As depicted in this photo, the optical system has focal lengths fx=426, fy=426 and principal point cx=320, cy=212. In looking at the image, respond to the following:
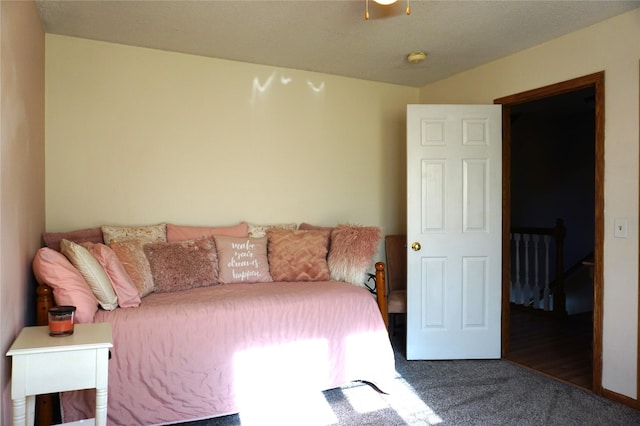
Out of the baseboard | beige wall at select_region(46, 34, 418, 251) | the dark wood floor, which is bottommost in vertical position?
the dark wood floor

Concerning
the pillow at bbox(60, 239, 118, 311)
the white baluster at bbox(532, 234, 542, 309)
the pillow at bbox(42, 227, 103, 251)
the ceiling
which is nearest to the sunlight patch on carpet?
the pillow at bbox(60, 239, 118, 311)

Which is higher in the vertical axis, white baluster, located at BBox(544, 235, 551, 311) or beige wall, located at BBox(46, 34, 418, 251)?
beige wall, located at BBox(46, 34, 418, 251)

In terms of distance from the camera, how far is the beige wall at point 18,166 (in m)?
1.68

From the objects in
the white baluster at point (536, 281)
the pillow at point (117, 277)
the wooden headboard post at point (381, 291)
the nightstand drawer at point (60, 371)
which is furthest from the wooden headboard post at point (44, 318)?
the white baluster at point (536, 281)

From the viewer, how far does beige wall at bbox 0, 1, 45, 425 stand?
1.68 meters

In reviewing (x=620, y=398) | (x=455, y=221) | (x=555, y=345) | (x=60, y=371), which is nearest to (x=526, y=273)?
(x=555, y=345)

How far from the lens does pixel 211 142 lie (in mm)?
3508

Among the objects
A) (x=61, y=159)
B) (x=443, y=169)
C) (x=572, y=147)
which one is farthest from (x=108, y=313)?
(x=572, y=147)

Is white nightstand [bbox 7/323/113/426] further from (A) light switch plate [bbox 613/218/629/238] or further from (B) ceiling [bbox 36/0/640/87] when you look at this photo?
(A) light switch plate [bbox 613/218/629/238]

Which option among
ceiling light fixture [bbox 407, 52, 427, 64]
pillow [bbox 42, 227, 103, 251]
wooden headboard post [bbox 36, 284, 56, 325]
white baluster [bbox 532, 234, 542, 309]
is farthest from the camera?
white baluster [bbox 532, 234, 542, 309]

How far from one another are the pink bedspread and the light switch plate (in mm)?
1599

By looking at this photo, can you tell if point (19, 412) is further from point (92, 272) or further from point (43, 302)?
point (92, 272)

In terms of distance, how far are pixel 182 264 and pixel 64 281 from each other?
86 cm

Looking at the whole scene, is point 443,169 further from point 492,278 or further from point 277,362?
point 277,362
